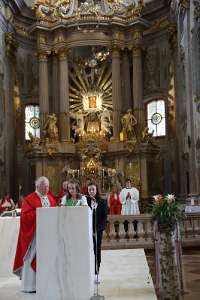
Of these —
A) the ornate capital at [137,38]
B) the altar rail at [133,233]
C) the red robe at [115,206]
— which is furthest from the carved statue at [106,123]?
the altar rail at [133,233]

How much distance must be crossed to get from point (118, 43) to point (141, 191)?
7628mm

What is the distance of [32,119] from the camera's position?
29.2 meters

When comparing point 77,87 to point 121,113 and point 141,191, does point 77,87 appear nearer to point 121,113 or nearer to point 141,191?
point 121,113

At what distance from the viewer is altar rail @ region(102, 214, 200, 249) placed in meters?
13.1

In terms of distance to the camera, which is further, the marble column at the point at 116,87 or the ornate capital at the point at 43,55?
the ornate capital at the point at 43,55

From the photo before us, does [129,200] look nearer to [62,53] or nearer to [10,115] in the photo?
[10,115]

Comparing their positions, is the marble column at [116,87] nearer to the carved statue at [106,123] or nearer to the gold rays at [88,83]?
the carved statue at [106,123]

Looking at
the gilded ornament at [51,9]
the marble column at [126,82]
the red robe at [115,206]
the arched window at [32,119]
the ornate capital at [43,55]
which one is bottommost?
the red robe at [115,206]

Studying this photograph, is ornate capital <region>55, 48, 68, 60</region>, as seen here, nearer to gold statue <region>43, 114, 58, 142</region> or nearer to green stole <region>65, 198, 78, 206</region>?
gold statue <region>43, 114, 58, 142</region>

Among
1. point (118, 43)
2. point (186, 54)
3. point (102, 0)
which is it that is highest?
point (102, 0)

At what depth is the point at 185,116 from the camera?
23438 mm

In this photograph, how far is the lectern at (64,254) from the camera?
5.95 m

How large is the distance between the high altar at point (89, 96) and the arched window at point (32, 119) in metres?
0.82

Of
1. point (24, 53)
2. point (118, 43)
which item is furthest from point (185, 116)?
point (24, 53)
